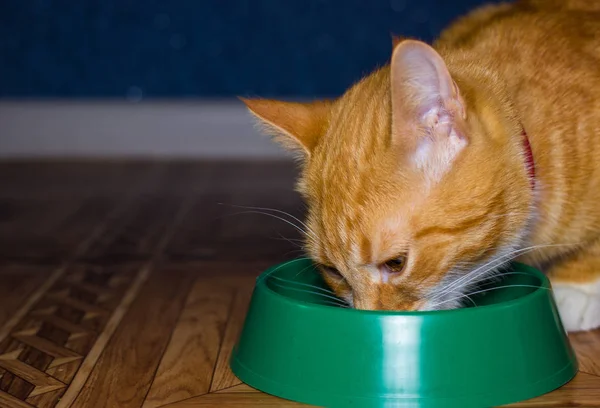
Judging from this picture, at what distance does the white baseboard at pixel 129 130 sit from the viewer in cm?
431

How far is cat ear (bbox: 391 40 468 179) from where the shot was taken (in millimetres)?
1307

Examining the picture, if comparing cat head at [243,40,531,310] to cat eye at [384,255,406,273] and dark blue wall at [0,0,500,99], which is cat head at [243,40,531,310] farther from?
dark blue wall at [0,0,500,99]

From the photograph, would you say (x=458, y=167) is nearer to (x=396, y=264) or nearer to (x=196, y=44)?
(x=396, y=264)

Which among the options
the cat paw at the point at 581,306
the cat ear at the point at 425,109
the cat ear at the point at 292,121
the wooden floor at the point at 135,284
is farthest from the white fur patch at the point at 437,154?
the cat paw at the point at 581,306

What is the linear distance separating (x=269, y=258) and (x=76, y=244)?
2.01ft

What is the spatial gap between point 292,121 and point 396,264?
0.34 metres

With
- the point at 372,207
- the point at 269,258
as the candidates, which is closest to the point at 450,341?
the point at 372,207

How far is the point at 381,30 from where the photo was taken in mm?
4285

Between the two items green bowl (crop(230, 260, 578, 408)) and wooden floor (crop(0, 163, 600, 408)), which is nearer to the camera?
green bowl (crop(230, 260, 578, 408))

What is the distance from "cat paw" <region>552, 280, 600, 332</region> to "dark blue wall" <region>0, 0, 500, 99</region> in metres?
2.58

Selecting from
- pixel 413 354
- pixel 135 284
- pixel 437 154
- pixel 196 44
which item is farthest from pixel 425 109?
pixel 196 44

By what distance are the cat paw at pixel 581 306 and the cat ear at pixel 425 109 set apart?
0.54 m

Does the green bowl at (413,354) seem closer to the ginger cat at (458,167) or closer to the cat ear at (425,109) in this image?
the ginger cat at (458,167)

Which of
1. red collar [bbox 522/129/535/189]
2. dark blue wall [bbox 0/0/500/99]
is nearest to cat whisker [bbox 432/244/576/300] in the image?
red collar [bbox 522/129/535/189]
